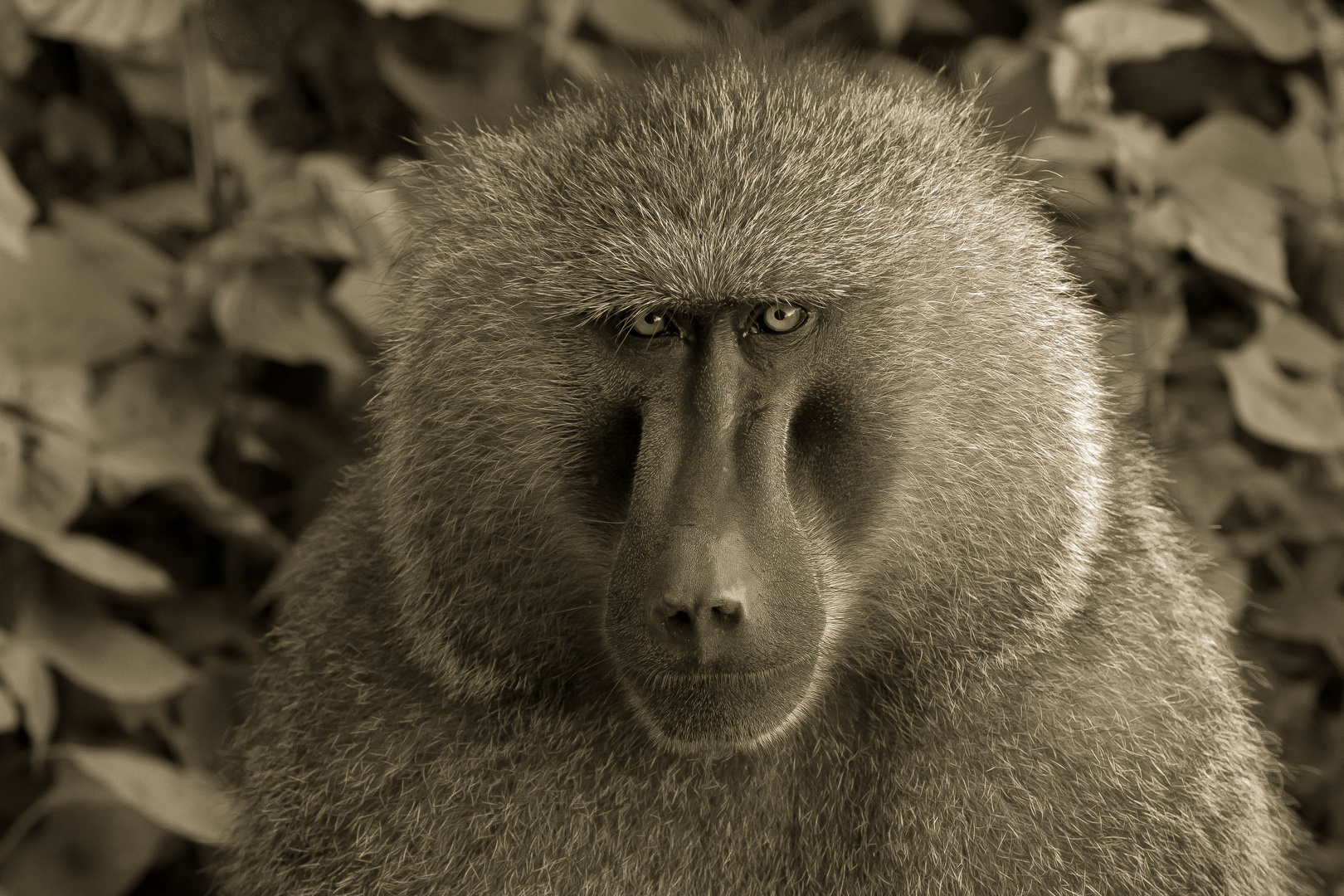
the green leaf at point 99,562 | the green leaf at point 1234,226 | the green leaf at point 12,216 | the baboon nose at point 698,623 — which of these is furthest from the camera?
the green leaf at point 1234,226

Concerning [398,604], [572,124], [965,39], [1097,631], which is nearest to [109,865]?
[398,604]

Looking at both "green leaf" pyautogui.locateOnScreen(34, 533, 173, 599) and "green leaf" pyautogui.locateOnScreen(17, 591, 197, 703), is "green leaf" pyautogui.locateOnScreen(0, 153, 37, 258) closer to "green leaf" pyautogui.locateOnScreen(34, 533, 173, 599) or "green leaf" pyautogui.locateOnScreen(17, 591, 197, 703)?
"green leaf" pyautogui.locateOnScreen(34, 533, 173, 599)

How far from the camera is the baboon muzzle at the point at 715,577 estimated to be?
1646 millimetres

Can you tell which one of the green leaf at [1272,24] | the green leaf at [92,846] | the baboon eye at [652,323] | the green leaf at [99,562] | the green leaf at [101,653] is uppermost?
the green leaf at [1272,24]

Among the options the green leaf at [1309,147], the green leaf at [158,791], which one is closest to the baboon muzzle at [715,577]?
the green leaf at [158,791]

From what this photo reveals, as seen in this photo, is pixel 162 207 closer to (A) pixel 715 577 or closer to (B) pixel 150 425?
(B) pixel 150 425

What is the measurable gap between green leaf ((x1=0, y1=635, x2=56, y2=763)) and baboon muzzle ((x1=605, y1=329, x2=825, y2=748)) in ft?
4.14

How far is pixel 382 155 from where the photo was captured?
3.73 m

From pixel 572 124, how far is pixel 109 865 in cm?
171

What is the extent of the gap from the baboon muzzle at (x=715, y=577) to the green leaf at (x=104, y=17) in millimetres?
1643

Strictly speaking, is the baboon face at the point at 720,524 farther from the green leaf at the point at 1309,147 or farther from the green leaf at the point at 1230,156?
the green leaf at the point at 1309,147

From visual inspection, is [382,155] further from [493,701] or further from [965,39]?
[493,701]

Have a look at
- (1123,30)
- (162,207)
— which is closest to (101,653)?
(162,207)

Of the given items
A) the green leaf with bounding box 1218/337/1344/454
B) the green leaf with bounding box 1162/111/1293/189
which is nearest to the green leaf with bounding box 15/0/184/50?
the green leaf with bounding box 1162/111/1293/189
